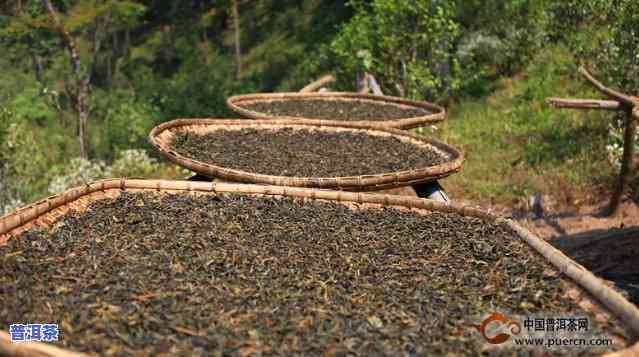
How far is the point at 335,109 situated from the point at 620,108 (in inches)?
88.8

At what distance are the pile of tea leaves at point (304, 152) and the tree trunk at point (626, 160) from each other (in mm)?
1900

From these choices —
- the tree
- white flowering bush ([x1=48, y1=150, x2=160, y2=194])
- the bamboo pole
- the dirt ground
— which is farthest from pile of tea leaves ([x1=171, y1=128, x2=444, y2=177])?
white flowering bush ([x1=48, y1=150, x2=160, y2=194])

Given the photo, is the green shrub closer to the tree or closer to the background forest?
the background forest

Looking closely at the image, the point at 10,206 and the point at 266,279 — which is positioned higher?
the point at 266,279

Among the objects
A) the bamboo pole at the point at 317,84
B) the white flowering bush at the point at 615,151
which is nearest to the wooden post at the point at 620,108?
the white flowering bush at the point at 615,151

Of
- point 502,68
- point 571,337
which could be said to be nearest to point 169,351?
point 571,337

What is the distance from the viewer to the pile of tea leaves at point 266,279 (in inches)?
76.1

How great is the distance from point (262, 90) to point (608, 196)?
15.1 meters

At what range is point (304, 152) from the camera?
4.08 meters

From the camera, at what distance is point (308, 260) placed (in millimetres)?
2535

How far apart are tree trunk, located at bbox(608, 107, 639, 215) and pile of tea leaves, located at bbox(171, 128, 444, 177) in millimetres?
1900

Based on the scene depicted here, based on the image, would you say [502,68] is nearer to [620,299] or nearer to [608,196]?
[608,196]

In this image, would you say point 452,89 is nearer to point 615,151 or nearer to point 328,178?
point 615,151

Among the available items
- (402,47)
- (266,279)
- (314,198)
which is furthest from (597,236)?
(402,47)
